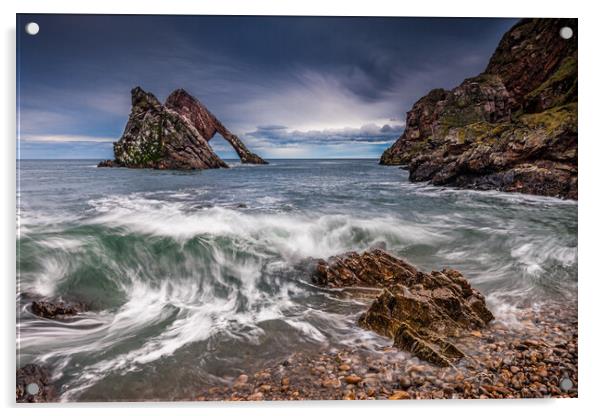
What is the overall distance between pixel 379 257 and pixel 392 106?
158cm

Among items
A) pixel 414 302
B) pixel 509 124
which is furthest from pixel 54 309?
pixel 509 124

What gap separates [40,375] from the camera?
2902 mm

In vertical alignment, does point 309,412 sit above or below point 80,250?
below

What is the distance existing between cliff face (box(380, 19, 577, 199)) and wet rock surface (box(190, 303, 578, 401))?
5.60 feet

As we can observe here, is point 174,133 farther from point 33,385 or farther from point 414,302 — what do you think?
point 414,302

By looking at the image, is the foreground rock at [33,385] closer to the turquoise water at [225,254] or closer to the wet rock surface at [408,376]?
the turquoise water at [225,254]

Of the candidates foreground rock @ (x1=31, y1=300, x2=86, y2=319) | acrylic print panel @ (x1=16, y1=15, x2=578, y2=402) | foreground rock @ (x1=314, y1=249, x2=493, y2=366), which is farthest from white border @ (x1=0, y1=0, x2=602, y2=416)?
foreground rock @ (x1=314, y1=249, x2=493, y2=366)

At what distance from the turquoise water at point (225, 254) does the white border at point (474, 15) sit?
→ 14 cm

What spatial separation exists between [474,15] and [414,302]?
111 inches

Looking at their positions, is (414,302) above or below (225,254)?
below

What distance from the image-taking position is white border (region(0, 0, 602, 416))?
3176 millimetres

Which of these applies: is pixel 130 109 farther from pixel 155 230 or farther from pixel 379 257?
pixel 379 257

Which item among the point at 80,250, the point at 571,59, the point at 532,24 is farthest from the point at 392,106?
the point at 80,250

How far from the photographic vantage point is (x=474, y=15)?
134 inches
